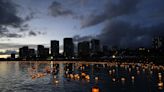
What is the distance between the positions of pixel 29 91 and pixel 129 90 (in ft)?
88.3

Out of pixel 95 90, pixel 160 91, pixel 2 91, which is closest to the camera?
pixel 95 90

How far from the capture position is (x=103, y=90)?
7619 centimetres

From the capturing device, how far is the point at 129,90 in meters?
74.8

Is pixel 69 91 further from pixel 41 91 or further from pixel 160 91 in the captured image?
pixel 160 91

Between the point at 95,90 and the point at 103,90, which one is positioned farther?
the point at 103,90

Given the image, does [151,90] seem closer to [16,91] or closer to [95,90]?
[95,90]

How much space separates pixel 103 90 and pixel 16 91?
77.7 ft

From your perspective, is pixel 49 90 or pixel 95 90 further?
pixel 49 90

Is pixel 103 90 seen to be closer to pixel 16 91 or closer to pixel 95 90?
pixel 95 90

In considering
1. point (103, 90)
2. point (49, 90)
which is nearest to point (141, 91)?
point (103, 90)

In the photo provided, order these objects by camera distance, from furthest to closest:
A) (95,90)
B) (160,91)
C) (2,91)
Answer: (2,91) < (160,91) < (95,90)

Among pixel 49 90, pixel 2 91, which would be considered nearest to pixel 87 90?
pixel 49 90

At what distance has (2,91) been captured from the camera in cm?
7700

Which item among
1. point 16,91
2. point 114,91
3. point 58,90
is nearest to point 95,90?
point 114,91
